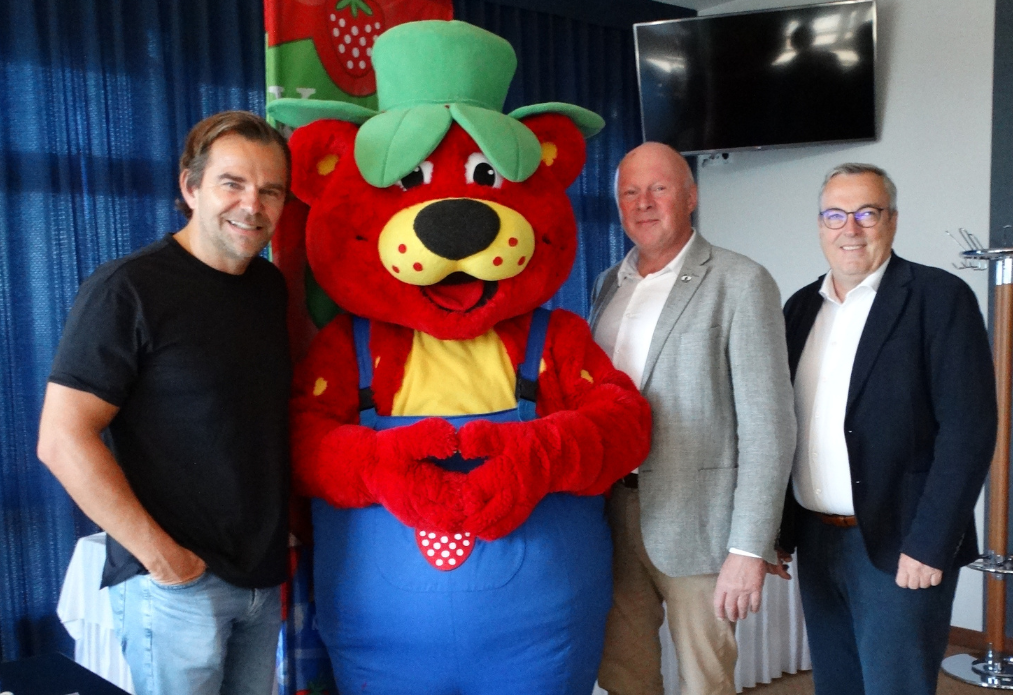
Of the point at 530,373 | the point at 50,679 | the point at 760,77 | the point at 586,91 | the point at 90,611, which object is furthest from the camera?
the point at 586,91

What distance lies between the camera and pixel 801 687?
3.37m

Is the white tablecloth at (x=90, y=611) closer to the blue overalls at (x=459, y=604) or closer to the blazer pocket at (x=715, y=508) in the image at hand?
the blue overalls at (x=459, y=604)

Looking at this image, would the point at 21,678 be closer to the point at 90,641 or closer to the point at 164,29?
the point at 90,641

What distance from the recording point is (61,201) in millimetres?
3537

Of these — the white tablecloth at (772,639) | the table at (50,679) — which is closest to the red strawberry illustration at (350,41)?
the table at (50,679)

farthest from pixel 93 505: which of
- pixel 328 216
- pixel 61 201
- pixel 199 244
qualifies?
pixel 61 201

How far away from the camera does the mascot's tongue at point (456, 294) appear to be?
1.72 m

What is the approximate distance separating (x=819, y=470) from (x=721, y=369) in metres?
0.32

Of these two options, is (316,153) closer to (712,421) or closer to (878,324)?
(712,421)

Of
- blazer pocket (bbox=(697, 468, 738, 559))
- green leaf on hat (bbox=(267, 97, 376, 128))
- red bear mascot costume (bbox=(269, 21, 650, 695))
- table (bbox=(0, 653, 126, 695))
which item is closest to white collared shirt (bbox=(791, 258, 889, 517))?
blazer pocket (bbox=(697, 468, 738, 559))

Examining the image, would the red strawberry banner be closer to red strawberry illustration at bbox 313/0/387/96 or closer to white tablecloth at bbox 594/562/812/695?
red strawberry illustration at bbox 313/0/387/96

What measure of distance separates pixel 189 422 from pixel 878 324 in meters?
1.41

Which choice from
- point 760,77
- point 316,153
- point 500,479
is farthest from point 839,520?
point 760,77

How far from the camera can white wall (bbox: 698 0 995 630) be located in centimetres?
410
